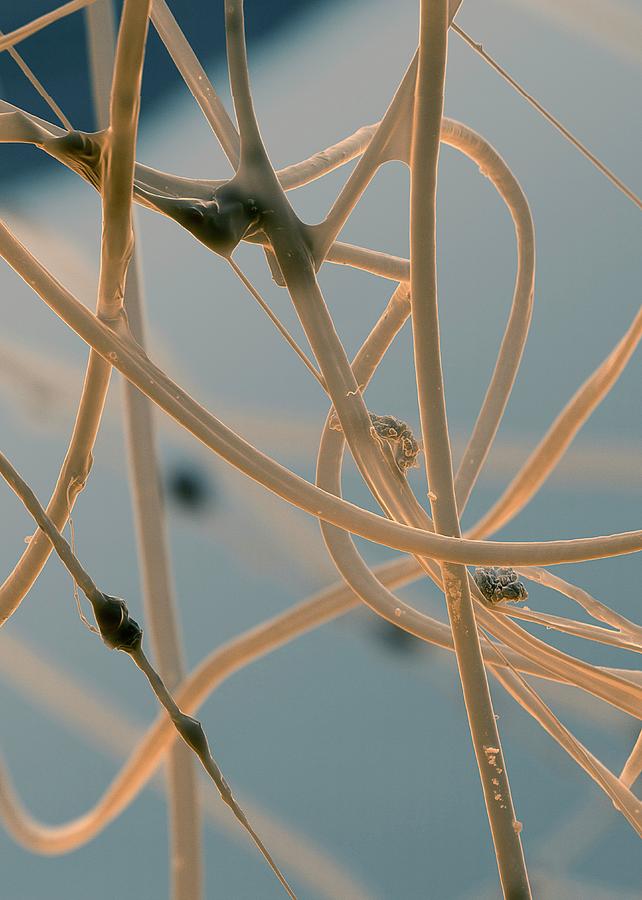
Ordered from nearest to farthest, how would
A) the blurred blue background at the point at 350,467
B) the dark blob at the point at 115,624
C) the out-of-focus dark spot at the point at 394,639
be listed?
the dark blob at the point at 115,624 → the out-of-focus dark spot at the point at 394,639 → the blurred blue background at the point at 350,467

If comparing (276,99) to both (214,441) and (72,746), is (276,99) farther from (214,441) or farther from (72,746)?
(214,441)

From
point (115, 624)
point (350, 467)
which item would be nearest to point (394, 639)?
point (350, 467)

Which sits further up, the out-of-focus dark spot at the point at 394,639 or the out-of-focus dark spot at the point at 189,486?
the out-of-focus dark spot at the point at 189,486

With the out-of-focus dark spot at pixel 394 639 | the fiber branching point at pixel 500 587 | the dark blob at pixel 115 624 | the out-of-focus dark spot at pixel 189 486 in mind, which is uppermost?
the out-of-focus dark spot at pixel 189 486

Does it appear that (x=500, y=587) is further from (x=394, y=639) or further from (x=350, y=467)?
(x=350, y=467)

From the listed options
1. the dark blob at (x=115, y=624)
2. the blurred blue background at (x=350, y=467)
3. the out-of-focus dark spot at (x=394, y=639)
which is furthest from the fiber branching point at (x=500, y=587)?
the blurred blue background at (x=350, y=467)

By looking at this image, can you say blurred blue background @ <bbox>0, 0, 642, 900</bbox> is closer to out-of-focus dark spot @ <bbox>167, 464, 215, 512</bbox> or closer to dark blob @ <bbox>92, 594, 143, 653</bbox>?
out-of-focus dark spot @ <bbox>167, 464, 215, 512</bbox>

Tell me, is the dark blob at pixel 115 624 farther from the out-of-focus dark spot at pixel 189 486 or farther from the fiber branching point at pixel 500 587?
the out-of-focus dark spot at pixel 189 486

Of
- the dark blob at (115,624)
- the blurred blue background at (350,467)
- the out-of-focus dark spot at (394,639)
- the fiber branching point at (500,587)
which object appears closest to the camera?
the dark blob at (115,624)
